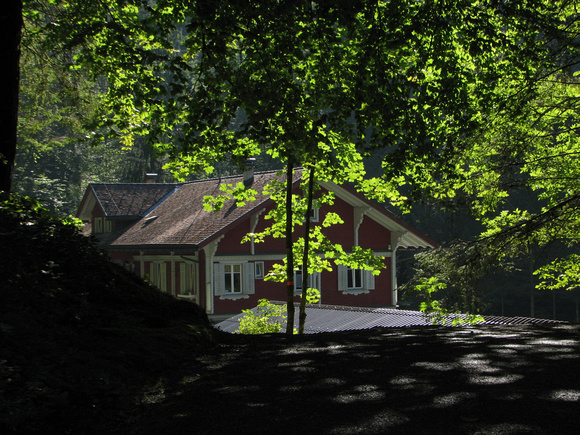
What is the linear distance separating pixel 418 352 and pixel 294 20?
5373 mm

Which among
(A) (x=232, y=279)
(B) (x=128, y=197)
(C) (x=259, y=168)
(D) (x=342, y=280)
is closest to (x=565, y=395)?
(A) (x=232, y=279)

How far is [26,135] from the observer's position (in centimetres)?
1945

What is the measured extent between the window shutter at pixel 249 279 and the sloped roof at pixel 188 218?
8.41ft

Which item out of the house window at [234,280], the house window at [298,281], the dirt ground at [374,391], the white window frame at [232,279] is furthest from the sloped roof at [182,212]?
the dirt ground at [374,391]

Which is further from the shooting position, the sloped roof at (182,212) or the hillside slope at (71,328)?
the sloped roof at (182,212)

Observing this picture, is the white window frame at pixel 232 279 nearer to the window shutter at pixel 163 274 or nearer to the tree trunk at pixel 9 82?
the window shutter at pixel 163 274

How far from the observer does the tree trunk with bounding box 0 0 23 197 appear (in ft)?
34.5

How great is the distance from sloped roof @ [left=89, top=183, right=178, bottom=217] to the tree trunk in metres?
33.1

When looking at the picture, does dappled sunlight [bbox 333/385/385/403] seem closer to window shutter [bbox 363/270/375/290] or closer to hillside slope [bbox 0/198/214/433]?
hillside slope [bbox 0/198/214/433]

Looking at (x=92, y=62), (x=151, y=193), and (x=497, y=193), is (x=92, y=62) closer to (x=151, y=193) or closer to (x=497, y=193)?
(x=497, y=193)

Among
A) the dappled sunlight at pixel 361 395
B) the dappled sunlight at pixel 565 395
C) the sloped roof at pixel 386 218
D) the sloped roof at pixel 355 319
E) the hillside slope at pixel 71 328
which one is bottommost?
the sloped roof at pixel 355 319

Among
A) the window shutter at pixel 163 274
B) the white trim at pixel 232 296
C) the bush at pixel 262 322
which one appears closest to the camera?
the bush at pixel 262 322

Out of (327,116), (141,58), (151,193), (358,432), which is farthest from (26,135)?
(151,193)

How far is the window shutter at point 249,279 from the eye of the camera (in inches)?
1362
